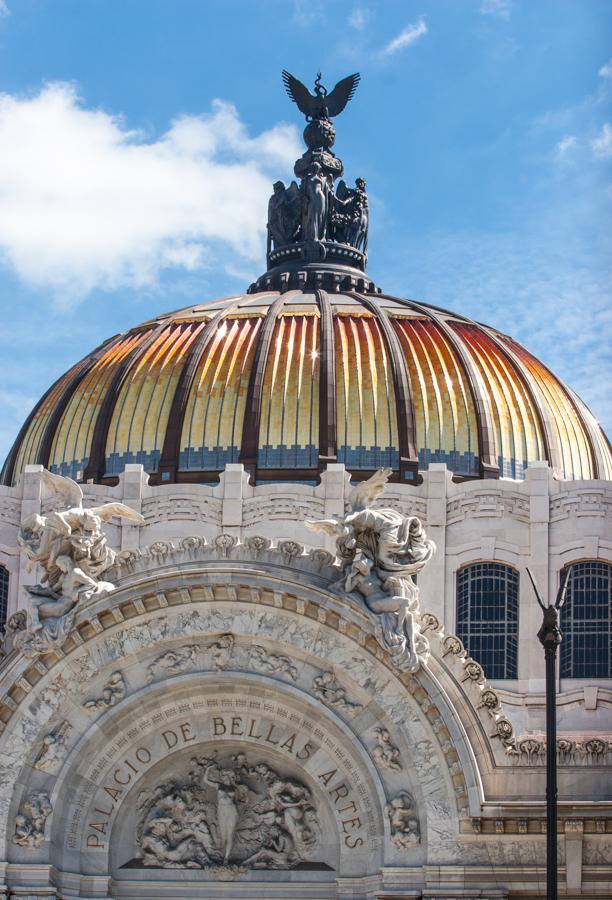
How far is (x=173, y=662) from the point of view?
165 ft

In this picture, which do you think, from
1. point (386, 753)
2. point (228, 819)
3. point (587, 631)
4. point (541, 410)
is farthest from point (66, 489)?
point (541, 410)

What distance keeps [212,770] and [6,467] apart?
18393 mm

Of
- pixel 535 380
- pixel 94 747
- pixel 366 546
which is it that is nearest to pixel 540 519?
pixel 535 380

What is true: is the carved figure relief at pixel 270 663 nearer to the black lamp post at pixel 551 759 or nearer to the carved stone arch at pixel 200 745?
the carved stone arch at pixel 200 745

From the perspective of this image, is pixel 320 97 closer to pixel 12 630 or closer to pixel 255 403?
pixel 255 403

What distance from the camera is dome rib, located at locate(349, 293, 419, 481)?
6119cm

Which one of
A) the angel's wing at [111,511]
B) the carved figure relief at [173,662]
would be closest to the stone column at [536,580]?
the carved figure relief at [173,662]

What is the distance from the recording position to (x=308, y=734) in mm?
50562

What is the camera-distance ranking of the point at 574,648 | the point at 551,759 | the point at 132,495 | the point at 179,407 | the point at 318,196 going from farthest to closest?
the point at 318,196 < the point at 179,407 < the point at 132,495 < the point at 574,648 < the point at 551,759

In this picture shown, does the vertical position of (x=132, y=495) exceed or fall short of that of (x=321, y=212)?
it falls short

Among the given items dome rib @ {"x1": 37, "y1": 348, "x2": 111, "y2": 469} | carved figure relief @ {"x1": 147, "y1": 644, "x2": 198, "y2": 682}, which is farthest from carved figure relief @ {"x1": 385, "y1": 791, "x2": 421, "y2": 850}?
dome rib @ {"x1": 37, "y1": 348, "x2": 111, "y2": 469}

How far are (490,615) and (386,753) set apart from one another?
399 inches

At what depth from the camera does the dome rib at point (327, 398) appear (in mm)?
61531

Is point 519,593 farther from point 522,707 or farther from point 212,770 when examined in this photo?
point 212,770
